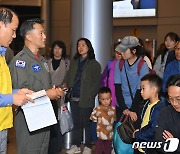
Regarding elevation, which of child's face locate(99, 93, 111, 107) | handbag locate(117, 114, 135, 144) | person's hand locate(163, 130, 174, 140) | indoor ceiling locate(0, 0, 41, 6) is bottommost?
handbag locate(117, 114, 135, 144)

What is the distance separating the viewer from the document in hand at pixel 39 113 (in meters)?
3.78

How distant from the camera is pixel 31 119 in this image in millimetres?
3846

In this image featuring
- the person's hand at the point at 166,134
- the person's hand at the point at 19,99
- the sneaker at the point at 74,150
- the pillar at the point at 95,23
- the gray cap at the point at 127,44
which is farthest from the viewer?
the pillar at the point at 95,23

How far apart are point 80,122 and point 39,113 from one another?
3241 mm

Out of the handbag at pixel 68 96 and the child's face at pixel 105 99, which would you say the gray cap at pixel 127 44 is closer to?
the child's face at pixel 105 99

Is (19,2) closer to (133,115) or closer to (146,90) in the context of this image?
(133,115)

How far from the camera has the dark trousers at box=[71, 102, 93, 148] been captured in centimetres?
692

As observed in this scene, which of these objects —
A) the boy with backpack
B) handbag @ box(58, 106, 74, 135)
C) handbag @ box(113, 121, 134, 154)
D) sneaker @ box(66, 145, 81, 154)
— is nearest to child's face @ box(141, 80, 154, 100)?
the boy with backpack

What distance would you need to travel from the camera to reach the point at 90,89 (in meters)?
6.78

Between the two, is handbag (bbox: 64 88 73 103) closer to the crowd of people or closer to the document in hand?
the crowd of people

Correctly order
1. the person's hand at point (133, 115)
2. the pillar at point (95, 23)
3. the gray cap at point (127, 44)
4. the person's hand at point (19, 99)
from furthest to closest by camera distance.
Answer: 1. the pillar at point (95, 23)
2. the gray cap at point (127, 44)
3. the person's hand at point (133, 115)
4. the person's hand at point (19, 99)

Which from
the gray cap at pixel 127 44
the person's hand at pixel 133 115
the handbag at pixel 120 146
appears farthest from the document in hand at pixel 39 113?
the gray cap at pixel 127 44

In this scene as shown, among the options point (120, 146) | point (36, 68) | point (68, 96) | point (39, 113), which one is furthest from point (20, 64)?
point (68, 96)

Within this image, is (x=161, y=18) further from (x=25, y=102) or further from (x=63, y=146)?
(x=25, y=102)
